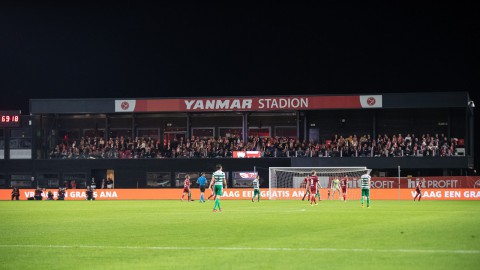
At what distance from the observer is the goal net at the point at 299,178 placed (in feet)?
205

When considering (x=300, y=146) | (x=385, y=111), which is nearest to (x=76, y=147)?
(x=300, y=146)

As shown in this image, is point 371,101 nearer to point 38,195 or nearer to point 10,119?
point 38,195

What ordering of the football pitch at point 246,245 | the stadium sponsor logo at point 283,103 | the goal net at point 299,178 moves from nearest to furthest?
the football pitch at point 246,245 → the goal net at point 299,178 → the stadium sponsor logo at point 283,103

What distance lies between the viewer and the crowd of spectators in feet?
231

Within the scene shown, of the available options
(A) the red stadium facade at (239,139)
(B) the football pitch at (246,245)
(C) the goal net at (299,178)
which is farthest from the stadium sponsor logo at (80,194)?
(B) the football pitch at (246,245)

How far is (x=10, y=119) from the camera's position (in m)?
74.5

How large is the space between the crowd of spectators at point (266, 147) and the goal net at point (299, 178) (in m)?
6.42

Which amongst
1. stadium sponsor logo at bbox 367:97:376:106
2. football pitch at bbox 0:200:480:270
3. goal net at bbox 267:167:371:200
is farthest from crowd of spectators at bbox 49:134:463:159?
football pitch at bbox 0:200:480:270

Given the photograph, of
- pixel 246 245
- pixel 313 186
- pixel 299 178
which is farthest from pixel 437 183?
pixel 246 245

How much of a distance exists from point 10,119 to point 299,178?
2852 centimetres

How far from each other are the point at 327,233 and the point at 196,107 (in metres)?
55.1

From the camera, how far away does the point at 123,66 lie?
289 ft

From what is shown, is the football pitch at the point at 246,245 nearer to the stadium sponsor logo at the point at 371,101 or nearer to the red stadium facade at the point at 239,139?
the red stadium facade at the point at 239,139

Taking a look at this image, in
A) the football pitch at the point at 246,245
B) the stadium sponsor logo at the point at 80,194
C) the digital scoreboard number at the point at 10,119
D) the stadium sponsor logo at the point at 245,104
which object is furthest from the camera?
the stadium sponsor logo at the point at 245,104
